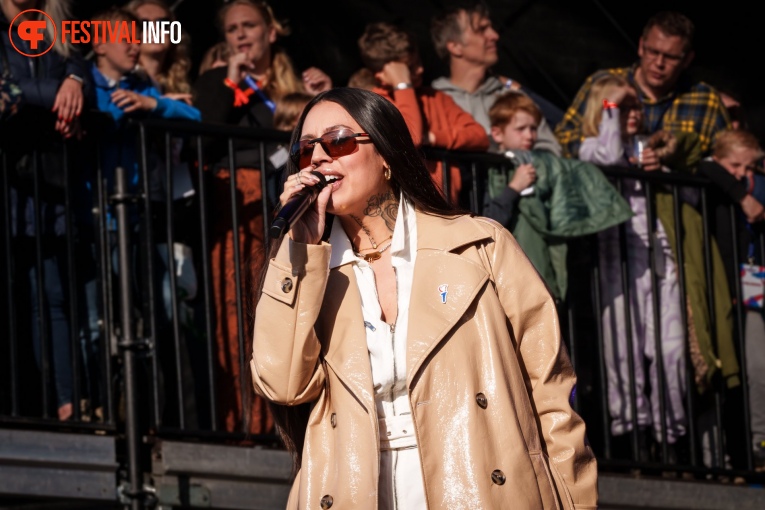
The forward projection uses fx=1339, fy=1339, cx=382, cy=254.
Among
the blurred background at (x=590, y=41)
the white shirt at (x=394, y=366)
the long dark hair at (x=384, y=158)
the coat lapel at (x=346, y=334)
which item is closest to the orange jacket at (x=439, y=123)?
the blurred background at (x=590, y=41)

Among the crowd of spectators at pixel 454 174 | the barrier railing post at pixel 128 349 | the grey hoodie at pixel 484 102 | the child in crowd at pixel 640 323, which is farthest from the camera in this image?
the grey hoodie at pixel 484 102

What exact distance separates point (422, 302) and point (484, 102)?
4.24m

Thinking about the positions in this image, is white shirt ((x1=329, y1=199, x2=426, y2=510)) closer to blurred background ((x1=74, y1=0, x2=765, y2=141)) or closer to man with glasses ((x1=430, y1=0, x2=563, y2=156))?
man with glasses ((x1=430, y1=0, x2=563, y2=156))

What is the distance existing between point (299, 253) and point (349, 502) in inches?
29.9

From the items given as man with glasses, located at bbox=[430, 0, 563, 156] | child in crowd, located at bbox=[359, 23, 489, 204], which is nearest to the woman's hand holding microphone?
child in crowd, located at bbox=[359, 23, 489, 204]

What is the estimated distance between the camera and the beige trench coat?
394cm

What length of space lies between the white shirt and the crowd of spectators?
7.31 feet

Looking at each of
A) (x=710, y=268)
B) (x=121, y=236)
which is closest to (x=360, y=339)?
(x=121, y=236)

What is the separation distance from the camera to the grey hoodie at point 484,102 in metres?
7.90

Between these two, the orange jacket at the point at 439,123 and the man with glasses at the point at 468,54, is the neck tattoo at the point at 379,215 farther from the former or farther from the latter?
the man with glasses at the point at 468,54

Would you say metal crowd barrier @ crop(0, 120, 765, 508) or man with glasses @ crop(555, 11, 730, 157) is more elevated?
man with glasses @ crop(555, 11, 730, 157)

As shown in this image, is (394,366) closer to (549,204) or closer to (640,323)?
(549,204)

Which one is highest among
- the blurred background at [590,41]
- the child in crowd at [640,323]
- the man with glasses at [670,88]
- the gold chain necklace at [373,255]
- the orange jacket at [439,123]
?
the blurred background at [590,41]

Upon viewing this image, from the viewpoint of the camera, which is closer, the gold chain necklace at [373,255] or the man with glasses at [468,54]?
the gold chain necklace at [373,255]
